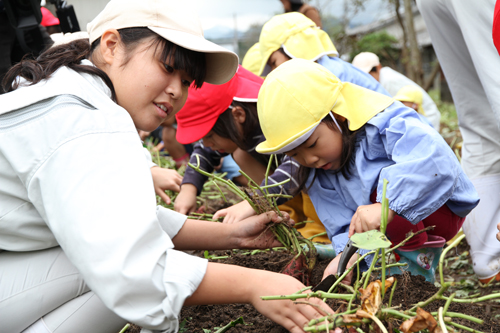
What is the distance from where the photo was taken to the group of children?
891 mm

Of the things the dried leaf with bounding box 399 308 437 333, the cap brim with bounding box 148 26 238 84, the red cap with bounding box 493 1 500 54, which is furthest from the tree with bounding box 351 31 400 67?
the dried leaf with bounding box 399 308 437 333

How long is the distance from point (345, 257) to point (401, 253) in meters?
0.47

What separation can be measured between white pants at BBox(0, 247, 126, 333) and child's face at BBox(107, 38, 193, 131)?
43cm

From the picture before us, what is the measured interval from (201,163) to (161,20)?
1.36 metres

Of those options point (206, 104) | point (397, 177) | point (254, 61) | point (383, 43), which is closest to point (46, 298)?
point (397, 177)

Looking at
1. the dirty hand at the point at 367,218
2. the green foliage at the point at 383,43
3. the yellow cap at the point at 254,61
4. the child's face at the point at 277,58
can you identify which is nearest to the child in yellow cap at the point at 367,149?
the dirty hand at the point at 367,218

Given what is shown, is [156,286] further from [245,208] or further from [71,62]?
[245,208]

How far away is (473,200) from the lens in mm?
1579

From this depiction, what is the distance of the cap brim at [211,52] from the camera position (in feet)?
3.91

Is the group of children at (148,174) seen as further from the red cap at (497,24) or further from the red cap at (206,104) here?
the red cap at (497,24)

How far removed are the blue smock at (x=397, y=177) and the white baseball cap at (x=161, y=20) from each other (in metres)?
A: 0.65

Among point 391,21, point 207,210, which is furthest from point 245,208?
point 391,21

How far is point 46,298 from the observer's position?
110 cm

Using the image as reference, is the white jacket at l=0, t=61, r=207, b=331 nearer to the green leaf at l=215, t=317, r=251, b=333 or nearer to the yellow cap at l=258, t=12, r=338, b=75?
the green leaf at l=215, t=317, r=251, b=333
